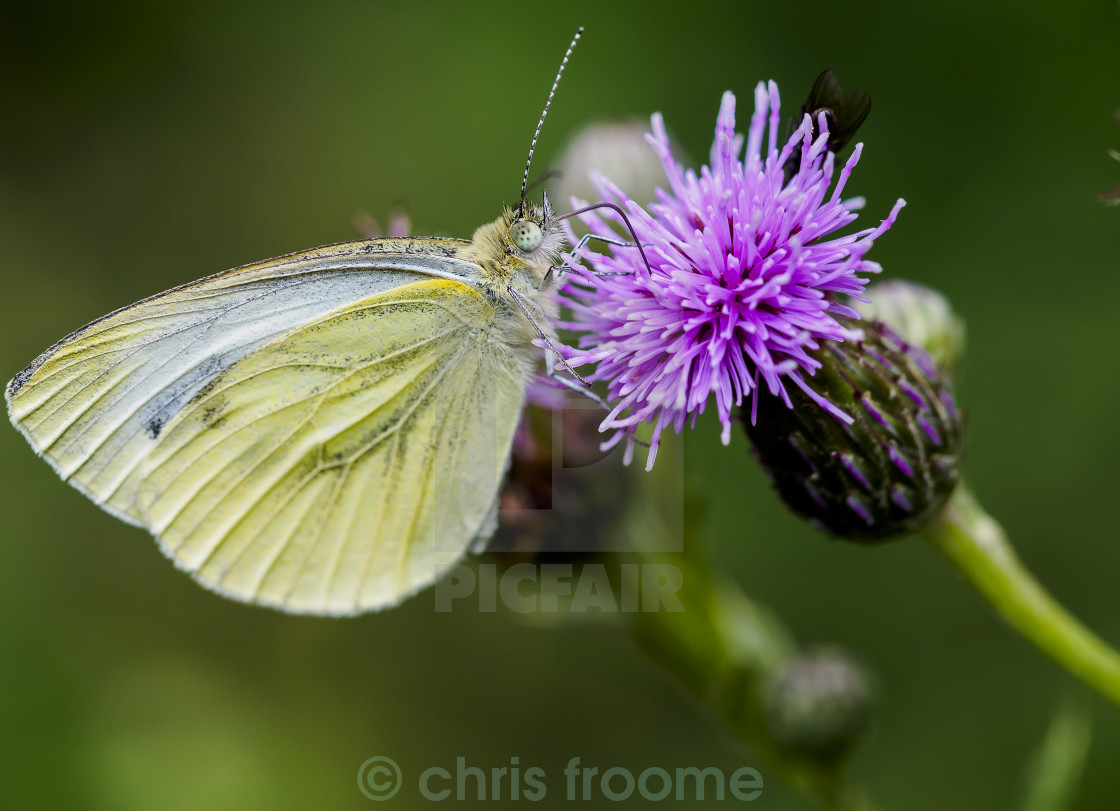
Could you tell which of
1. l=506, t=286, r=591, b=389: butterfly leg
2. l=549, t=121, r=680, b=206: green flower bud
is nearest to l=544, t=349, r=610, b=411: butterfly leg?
l=506, t=286, r=591, b=389: butterfly leg

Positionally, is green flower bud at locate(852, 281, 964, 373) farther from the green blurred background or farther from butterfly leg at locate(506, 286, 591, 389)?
the green blurred background

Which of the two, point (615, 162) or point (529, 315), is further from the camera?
point (615, 162)

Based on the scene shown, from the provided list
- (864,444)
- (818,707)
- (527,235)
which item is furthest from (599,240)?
(818,707)

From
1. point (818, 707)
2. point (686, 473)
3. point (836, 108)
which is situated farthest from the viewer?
point (686, 473)

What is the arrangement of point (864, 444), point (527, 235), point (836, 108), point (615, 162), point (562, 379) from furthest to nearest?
1. point (615, 162)
2. point (527, 235)
3. point (562, 379)
4. point (864, 444)
5. point (836, 108)

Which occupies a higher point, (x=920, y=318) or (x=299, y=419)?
(x=920, y=318)

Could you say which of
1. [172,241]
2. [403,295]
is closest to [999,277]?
[403,295]

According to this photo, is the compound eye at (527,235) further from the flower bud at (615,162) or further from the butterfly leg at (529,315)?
the flower bud at (615,162)

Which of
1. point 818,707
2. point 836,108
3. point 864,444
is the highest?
point 836,108

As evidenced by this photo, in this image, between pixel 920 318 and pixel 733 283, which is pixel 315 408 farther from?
pixel 920 318
